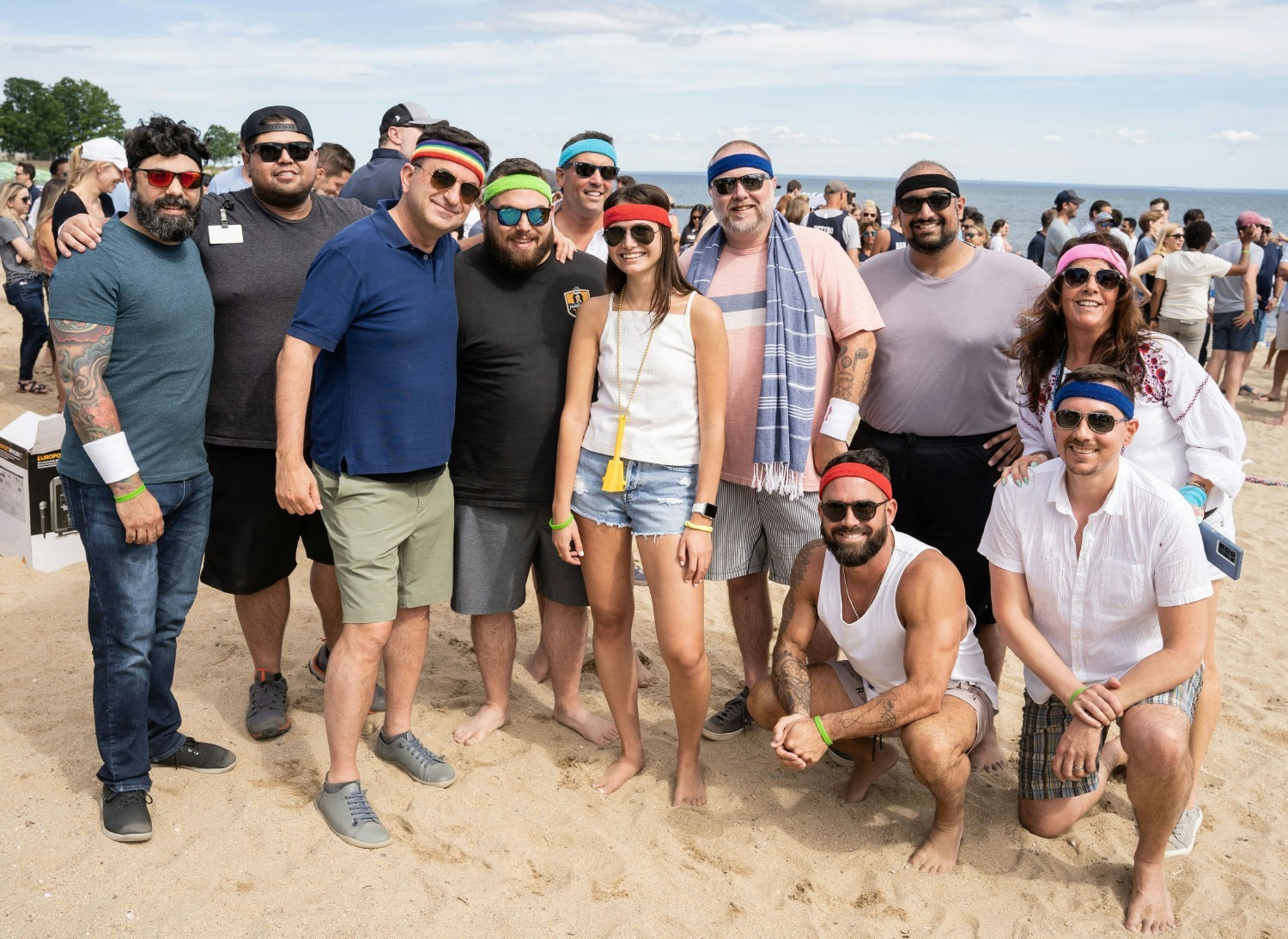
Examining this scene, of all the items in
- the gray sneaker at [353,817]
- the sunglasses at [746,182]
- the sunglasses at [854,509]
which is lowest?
the gray sneaker at [353,817]

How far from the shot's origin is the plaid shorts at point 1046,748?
11.3 feet

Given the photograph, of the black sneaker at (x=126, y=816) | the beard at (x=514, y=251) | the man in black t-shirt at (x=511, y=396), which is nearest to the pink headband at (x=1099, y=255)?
the man in black t-shirt at (x=511, y=396)

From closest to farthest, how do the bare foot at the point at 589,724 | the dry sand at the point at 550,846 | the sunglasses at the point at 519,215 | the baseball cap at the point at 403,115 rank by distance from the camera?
the dry sand at the point at 550,846 → the sunglasses at the point at 519,215 → the bare foot at the point at 589,724 → the baseball cap at the point at 403,115

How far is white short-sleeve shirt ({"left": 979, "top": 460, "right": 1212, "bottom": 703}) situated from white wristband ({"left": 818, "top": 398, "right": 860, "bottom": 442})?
0.62m

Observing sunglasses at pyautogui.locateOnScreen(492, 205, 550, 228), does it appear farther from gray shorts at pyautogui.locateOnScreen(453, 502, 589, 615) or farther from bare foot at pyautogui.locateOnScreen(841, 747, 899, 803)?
bare foot at pyautogui.locateOnScreen(841, 747, 899, 803)

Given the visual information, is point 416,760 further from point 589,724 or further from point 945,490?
point 945,490

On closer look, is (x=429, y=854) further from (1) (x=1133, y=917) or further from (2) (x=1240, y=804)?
(2) (x=1240, y=804)

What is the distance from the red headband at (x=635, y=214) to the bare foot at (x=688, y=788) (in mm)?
2075

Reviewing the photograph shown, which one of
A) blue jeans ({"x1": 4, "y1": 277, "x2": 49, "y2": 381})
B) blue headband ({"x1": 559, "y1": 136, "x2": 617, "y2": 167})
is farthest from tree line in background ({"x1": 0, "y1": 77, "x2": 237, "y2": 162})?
blue headband ({"x1": 559, "y1": 136, "x2": 617, "y2": 167})

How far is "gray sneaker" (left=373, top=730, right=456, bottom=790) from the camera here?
3807 mm

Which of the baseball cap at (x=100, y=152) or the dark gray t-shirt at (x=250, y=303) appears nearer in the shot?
the dark gray t-shirt at (x=250, y=303)

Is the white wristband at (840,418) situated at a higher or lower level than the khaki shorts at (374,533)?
higher

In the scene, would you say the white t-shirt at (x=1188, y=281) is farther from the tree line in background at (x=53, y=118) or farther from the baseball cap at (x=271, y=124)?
the tree line in background at (x=53, y=118)

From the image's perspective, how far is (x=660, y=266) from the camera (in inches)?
134
